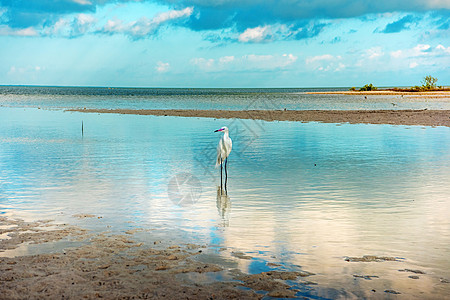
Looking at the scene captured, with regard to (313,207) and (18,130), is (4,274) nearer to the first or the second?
(313,207)

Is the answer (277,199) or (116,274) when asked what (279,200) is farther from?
(116,274)

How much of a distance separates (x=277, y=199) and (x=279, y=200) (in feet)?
0.36

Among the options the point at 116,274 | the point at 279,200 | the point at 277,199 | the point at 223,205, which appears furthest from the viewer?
the point at 277,199

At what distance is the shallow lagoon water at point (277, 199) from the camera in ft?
26.3

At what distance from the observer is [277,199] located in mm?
12062

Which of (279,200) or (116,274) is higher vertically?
(279,200)

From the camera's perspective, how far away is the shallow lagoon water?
26.3ft

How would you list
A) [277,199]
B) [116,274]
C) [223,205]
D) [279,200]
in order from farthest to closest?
[277,199]
[279,200]
[223,205]
[116,274]

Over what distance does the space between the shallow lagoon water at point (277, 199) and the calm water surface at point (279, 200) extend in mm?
27

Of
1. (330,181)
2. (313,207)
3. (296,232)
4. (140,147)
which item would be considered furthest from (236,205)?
(140,147)

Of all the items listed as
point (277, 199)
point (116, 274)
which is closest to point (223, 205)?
point (277, 199)

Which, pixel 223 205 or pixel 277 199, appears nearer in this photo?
pixel 223 205

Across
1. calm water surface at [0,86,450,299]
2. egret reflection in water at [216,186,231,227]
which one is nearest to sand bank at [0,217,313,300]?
calm water surface at [0,86,450,299]

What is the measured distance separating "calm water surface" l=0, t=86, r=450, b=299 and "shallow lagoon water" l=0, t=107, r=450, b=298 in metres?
0.03
